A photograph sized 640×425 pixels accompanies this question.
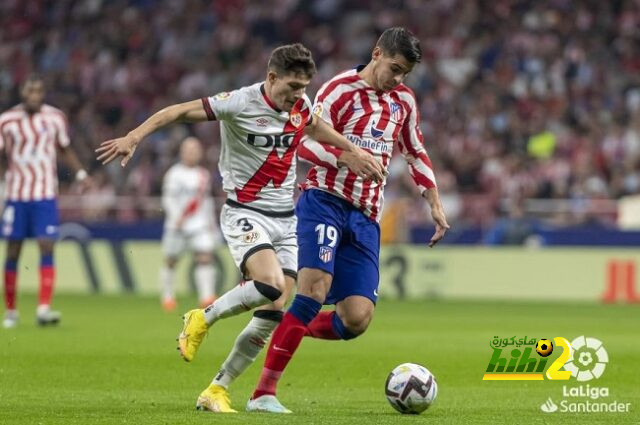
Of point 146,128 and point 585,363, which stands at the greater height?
point 146,128

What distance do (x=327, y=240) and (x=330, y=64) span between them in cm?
1978

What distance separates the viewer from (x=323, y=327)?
9.27 m

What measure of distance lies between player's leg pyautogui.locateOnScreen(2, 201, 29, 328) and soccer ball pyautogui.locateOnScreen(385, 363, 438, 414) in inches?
301

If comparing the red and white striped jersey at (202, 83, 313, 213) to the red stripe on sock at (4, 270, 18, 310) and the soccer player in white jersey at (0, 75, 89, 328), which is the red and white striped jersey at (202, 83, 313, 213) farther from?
the red stripe on sock at (4, 270, 18, 310)

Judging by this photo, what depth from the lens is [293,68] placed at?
8.10 metres

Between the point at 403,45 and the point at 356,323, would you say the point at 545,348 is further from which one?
the point at 403,45

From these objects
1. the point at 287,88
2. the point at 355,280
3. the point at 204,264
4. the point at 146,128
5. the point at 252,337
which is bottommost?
the point at 204,264

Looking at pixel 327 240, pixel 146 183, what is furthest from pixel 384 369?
pixel 146 183

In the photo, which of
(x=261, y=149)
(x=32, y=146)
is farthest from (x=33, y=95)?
(x=261, y=149)

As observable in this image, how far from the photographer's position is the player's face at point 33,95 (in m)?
14.6

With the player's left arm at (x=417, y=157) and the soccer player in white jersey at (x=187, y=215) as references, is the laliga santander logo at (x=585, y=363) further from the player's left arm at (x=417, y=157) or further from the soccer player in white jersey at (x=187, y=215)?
the soccer player in white jersey at (x=187, y=215)

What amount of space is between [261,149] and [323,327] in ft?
5.05

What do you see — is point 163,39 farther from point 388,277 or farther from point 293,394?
point 293,394

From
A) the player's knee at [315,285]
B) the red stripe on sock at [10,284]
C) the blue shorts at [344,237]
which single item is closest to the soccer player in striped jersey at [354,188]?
the blue shorts at [344,237]
